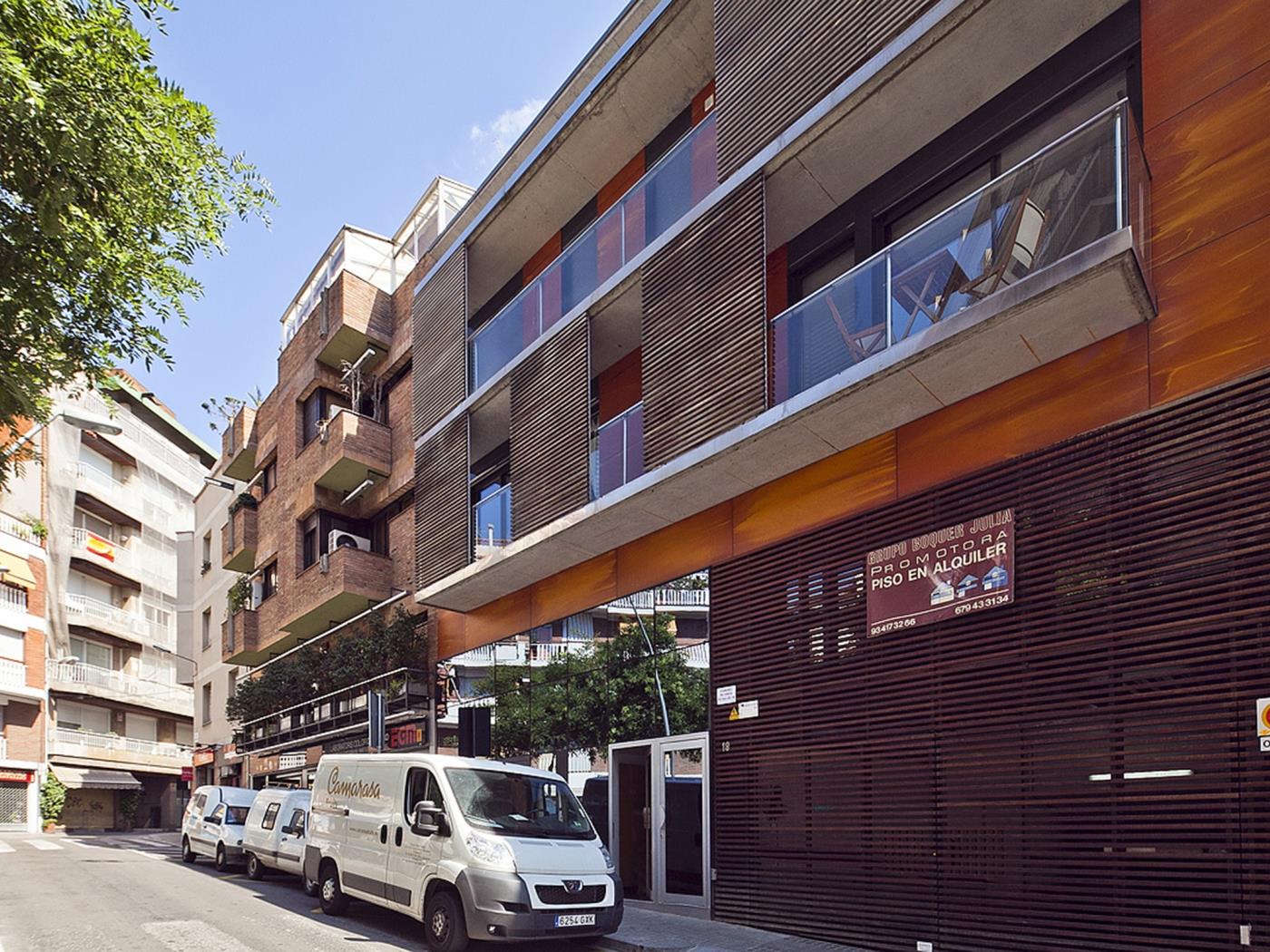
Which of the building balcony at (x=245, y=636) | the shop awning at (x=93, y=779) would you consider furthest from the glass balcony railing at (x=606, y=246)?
the shop awning at (x=93, y=779)

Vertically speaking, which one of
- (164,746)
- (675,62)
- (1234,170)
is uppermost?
(675,62)

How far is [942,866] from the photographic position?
32.8 feet

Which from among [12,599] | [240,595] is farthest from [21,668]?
[240,595]

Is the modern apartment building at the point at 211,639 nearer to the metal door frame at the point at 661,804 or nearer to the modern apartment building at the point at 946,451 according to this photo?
the metal door frame at the point at 661,804

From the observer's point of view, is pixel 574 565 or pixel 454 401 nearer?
pixel 574 565

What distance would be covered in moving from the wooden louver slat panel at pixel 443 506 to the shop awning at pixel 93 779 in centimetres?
3771

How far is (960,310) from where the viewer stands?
9633 mm

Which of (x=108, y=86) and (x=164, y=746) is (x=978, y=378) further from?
(x=164, y=746)

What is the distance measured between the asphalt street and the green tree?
5104mm

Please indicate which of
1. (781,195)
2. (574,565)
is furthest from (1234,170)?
(574,565)

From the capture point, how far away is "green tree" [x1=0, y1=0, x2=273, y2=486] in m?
8.55

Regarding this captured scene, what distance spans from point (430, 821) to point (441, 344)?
11.7 meters

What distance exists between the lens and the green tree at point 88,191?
855cm

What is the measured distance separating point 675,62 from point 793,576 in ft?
25.7
